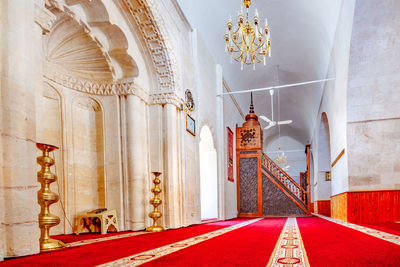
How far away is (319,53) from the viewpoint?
10.8m

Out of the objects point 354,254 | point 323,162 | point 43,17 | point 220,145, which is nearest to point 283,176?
point 323,162

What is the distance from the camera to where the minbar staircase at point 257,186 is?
475 inches

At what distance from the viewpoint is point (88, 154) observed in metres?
5.93

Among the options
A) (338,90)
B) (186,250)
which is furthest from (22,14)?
(338,90)

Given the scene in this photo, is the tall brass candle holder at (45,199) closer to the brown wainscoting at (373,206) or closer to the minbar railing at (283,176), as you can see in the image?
the brown wainscoting at (373,206)

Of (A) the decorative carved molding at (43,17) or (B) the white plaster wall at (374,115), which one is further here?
(B) the white plaster wall at (374,115)

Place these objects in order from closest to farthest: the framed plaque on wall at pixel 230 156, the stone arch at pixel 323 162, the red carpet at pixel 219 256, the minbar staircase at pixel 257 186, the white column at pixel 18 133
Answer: the red carpet at pixel 219 256 < the white column at pixel 18 133 < the framed plaque on wall at pixel 230 156 < the minbar staircase at pixel 257 186 < the stone arch at pixel 323 162

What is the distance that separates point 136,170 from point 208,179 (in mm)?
4219

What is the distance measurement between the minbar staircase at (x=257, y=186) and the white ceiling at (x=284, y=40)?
204cm

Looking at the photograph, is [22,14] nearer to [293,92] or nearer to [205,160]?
[205,160]

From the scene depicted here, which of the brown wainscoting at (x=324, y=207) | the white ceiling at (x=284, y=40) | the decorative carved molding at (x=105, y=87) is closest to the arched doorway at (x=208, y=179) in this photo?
the white ceiling at (x=284, y=40)

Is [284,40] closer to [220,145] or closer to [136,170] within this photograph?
[220,145]

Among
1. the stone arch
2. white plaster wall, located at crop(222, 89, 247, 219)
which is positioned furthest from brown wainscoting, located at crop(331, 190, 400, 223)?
the stone arch

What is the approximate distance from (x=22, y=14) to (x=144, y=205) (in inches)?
150
